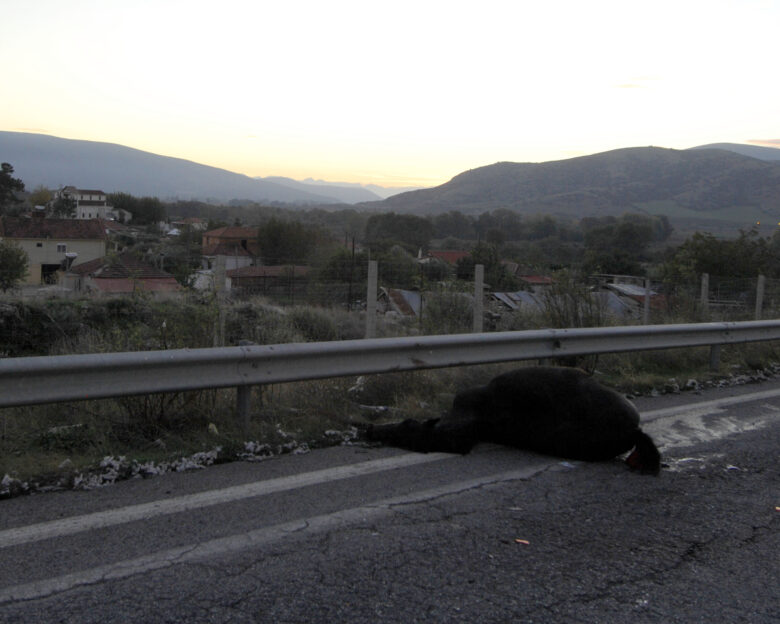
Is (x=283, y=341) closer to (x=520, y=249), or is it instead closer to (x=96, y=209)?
(x=520, y=249)

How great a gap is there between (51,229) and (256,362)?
27.3m

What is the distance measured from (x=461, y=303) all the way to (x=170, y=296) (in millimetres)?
3921

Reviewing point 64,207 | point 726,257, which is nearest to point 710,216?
point 64,207

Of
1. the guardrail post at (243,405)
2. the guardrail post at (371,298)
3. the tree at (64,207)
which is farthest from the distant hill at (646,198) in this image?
the guardrail post at (243,405)

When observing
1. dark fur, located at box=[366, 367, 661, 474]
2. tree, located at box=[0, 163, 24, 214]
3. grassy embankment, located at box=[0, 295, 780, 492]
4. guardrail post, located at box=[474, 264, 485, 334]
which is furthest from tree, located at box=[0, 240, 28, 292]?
tree, located at box=[0, 163, 24, 214]

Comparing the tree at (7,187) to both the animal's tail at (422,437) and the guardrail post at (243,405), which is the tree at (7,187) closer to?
the guardrail post at (243,405)

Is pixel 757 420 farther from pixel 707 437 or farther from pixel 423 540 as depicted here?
pixel 423 540

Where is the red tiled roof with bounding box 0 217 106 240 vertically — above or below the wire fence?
above

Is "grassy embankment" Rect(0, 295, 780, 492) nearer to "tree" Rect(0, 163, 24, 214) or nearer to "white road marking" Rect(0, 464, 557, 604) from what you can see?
"white road marking" Rect(0, 464, 557, 604)

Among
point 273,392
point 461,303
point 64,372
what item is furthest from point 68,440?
point 461,303

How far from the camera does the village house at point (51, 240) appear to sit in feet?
89.6

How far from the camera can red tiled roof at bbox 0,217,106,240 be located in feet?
92.2

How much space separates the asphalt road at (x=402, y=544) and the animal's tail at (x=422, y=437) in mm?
142

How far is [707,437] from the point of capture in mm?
6020
